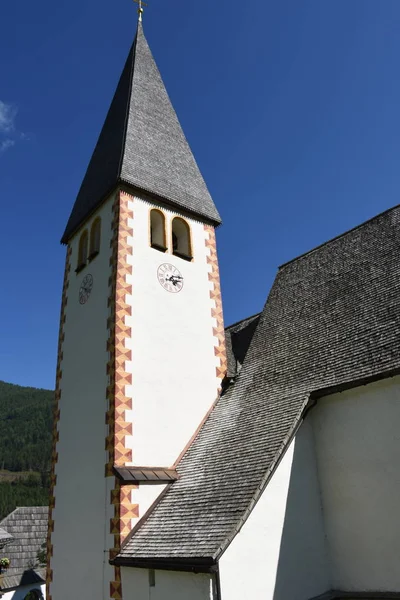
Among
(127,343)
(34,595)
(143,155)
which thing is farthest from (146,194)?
(34,595)

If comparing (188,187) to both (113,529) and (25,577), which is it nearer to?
(113,529)

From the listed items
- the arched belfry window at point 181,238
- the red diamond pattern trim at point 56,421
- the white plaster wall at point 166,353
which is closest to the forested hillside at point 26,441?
the red diamond pattern trim at point 56,421

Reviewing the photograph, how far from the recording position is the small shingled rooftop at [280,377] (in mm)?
7496

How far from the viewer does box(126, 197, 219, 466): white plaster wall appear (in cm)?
987

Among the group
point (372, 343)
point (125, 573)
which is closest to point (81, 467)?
point (125, 573)

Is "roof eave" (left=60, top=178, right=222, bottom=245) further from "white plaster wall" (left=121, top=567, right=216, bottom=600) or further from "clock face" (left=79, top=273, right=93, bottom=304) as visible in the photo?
"white plaster wall" (left=121, top=567, right=216, bottom=600)

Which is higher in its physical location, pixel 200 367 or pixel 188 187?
pixel 188 187

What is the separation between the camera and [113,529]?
855 centimetres

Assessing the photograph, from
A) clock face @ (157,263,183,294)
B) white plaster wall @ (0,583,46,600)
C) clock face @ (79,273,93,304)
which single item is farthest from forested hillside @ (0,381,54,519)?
clock face @ (157,263,183,294)

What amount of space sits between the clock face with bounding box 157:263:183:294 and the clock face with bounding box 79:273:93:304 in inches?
70.9

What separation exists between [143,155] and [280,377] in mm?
7216

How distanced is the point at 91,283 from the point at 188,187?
4.08 m

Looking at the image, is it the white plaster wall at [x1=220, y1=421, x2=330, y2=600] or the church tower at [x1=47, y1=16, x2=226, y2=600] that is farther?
the church tower at [x1=47, y1=16, x2=226, y2=600]

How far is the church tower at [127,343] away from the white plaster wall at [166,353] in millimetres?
27
